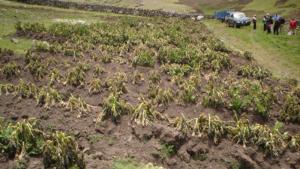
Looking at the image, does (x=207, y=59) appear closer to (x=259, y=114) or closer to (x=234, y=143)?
(x=259, y=114)

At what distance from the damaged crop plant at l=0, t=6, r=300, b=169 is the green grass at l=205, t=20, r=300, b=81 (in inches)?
135

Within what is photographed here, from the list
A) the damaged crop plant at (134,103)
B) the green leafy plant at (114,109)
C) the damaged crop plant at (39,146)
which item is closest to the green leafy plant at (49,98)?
the damaged crop plant at (134,103)

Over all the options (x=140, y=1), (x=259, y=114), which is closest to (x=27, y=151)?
(x=259, y=114)

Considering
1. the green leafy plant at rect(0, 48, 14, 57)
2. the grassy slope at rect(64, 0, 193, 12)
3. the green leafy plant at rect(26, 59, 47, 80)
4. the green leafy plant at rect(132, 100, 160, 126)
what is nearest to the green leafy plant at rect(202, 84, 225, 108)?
the green leafy plant at rect(132, 100, 160, 126)

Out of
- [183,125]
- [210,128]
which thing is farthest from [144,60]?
[210,128]

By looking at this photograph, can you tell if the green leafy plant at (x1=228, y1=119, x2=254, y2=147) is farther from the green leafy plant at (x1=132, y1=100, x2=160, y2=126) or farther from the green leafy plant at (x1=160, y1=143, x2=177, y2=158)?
the green leafy plant at (x1=132, y1=100, x2=160, y2=126)

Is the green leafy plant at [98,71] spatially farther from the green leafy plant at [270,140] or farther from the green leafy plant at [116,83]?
the green leafy plant at [270,140]

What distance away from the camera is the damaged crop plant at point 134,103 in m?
15.3

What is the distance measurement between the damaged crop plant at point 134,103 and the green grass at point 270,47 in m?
3.44

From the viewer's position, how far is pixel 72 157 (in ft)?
45.6

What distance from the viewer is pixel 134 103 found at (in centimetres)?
1947

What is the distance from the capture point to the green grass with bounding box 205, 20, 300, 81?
31.8 metres

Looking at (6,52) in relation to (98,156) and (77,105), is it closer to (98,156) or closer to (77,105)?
(77,105)

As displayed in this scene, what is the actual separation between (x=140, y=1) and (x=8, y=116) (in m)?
94.4
